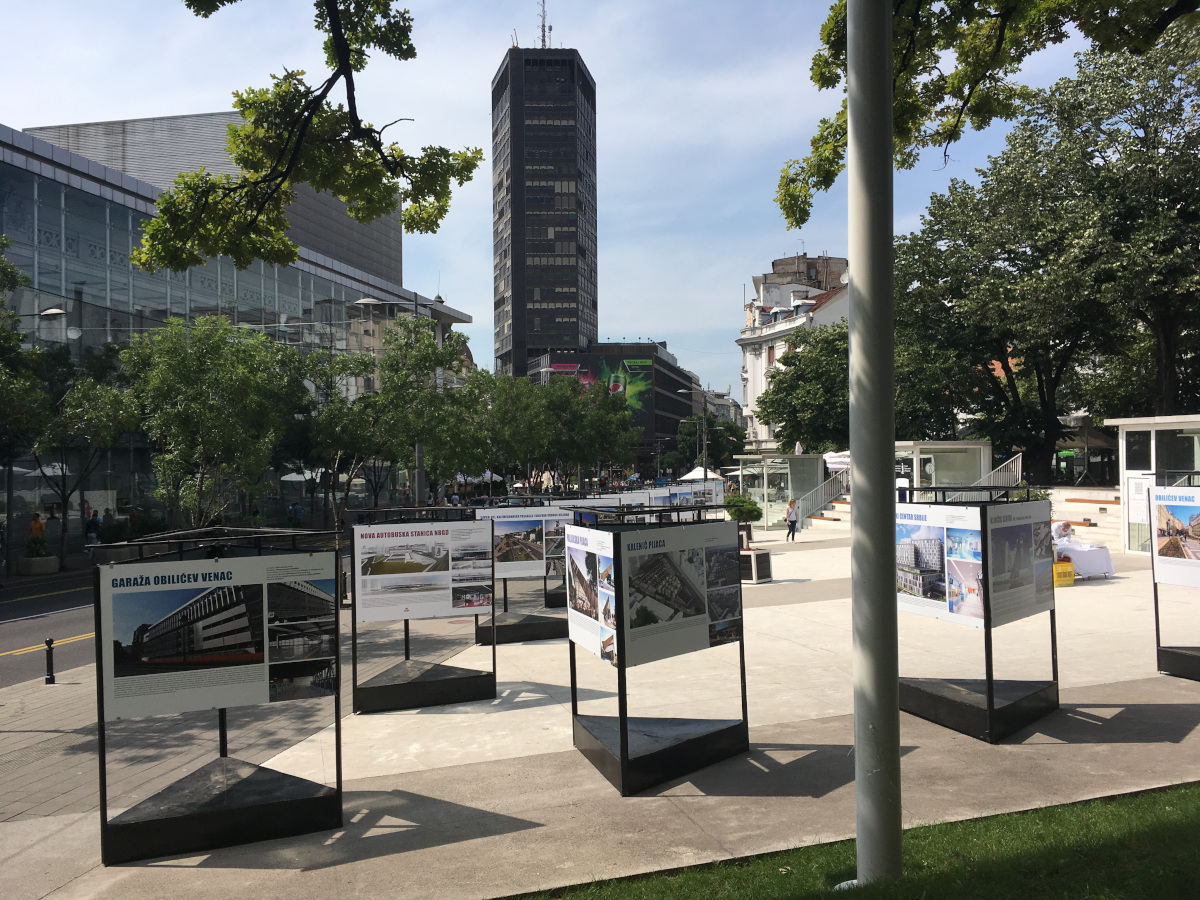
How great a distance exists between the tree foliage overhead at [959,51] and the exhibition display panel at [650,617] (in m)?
5.09

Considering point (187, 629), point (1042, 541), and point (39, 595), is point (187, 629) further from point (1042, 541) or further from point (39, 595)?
point (39, 595)

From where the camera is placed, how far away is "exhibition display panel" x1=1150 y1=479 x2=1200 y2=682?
Result: 31.5ft

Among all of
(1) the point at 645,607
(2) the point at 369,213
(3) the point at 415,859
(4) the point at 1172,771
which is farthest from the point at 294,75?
(4) the point at 1172,771

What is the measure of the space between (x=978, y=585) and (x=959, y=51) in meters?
6.38

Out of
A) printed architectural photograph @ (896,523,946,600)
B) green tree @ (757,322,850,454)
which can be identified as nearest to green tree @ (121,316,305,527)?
printed architectural photograph @ (896,523,946,600)

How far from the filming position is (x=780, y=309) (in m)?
98.1

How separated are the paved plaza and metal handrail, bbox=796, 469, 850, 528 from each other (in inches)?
1056

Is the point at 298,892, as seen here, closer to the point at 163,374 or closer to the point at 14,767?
the point at 14,767

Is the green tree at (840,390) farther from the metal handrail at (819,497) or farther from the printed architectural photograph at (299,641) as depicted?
the printed architectural photograph at (299,641)

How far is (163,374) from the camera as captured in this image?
23.4 meters

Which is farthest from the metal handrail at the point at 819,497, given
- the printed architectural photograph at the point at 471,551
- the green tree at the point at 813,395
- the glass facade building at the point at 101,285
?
the printed architectural photograph at the point at 471,551

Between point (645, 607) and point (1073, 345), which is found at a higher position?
point (1073, 345)

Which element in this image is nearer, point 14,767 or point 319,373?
point 14,767

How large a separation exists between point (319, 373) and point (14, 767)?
24.2 m
